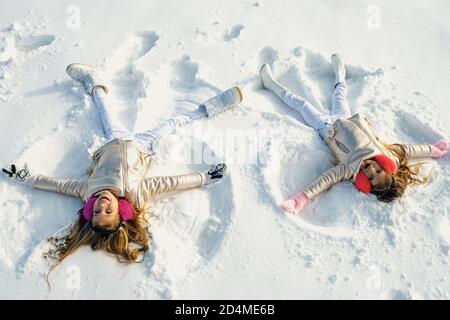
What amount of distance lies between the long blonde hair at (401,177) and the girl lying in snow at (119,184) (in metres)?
1.35

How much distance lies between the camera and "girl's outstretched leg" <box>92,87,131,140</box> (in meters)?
4.51

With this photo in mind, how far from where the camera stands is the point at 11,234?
3.95 metres

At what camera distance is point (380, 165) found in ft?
13.5

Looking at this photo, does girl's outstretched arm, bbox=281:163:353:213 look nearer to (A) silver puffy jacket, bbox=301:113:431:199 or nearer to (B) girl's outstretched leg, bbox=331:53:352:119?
(A) silver puffy jacket, bbox=301:113:431:199

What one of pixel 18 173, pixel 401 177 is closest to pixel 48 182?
pixel 18 173

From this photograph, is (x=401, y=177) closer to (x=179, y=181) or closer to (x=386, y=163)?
(x=386, y=163)

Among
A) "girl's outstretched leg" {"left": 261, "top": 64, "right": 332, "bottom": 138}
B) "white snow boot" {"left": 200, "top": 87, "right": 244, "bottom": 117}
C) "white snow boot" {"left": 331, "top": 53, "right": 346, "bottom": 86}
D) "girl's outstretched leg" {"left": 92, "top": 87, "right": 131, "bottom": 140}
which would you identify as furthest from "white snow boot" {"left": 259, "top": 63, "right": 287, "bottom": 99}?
"girl's outstretched leg" {"left": 92, "top": 87, "right": 131, "bottom": 140}

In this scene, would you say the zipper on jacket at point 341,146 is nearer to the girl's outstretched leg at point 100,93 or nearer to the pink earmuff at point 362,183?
the pink earmuff at point 362,183

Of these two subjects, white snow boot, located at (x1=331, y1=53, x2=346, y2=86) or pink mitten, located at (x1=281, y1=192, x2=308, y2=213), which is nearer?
pink mitten, located at (x1=281, y1=192, x2=308, y2=213)

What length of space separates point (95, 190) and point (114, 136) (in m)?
0.65

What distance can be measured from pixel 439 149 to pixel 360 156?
787mm

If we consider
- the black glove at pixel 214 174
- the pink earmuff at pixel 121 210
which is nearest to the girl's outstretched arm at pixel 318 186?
the black glove at pixel 214 174
